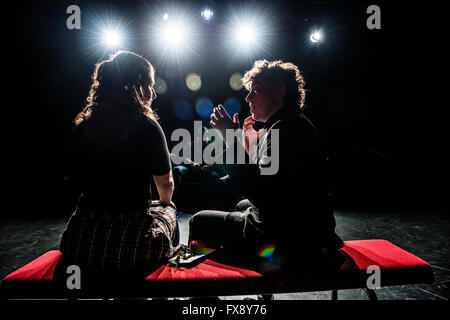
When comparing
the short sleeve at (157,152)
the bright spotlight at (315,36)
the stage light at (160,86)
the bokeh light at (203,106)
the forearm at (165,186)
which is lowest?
the forearm at (165,186)

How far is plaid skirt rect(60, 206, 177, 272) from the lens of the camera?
3.51 feet

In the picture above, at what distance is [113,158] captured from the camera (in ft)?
3.42

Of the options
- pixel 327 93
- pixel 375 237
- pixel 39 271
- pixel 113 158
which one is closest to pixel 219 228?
pixel 113 158

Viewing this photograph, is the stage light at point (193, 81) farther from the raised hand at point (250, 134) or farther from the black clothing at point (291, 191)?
the black clothing at point (291, 191)

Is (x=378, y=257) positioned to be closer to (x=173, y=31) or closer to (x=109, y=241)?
(x=109, y=241)

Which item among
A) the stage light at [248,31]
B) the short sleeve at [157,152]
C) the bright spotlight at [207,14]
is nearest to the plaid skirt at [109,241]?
the short sleeve at [157,152]

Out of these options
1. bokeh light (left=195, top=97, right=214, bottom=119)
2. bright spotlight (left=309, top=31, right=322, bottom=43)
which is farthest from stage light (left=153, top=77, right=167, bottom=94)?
bright spotlight (left=309, top=31, right=322, bottom=43)

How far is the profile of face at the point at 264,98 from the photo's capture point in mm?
1272

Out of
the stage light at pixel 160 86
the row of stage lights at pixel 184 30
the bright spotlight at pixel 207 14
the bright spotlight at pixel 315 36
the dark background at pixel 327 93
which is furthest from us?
the stage light at pixel 160 86

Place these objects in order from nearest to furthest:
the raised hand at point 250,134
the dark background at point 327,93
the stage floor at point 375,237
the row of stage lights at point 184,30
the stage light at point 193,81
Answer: the raised hand at point 250,134 < the stage floor at point 375,237 < the row of stage lights at point 184,30 < the dark background at point 327,93 < the stage light at point 193,81

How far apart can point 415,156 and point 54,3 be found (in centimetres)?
994

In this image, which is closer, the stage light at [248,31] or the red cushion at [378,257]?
the red cushion at [378,257]

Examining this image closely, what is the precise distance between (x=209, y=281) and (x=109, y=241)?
524mm

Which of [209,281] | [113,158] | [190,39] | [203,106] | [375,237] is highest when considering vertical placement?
[190,39]
